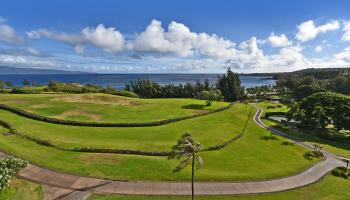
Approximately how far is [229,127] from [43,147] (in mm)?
43191

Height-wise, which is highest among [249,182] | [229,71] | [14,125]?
[229,71]

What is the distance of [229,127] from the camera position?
225ft

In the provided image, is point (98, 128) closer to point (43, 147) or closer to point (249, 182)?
point (43, 147)

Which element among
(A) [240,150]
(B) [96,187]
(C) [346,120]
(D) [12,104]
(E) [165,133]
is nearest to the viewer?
(B) [96,187]

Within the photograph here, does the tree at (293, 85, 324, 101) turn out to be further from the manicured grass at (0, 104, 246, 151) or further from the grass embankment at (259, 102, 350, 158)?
the manicured grass at (0, 104, 246, 151)

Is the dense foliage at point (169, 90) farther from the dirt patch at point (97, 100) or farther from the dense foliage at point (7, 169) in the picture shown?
the dense foliage at point (7, 169)

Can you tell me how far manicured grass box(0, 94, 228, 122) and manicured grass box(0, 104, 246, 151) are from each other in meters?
6.05

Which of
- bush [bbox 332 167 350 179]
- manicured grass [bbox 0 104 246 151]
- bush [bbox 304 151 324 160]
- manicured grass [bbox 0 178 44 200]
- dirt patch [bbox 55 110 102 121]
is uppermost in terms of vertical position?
dirt patch [bbox 55 110 102 121]

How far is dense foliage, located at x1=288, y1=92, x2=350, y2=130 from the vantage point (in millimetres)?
80412

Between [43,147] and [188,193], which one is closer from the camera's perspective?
[188,193]

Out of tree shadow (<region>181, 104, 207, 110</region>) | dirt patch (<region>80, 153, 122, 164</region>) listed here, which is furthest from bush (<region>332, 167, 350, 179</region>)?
tree shadow (<region>181, 104, 207, 110</region>)

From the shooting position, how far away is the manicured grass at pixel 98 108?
6756 cm

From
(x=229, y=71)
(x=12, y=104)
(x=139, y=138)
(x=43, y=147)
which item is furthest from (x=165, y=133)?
(x=229, y=71)

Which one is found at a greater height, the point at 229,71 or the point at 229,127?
the point at 229,71
